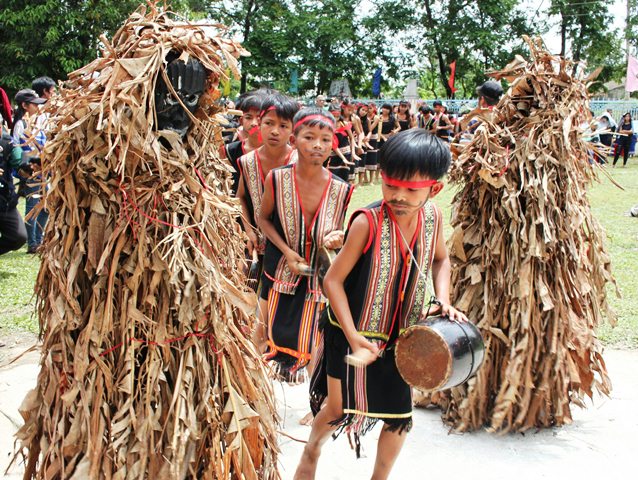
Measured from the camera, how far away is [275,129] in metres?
4.57

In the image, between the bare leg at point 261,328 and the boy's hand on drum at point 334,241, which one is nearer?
the boy's hand on drum at point 334,241

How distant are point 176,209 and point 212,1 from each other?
113 feet

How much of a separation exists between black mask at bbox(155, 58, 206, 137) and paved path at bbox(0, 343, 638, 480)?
5.37ft

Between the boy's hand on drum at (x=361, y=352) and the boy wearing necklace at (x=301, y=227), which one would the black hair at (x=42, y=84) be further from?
the boy's hand on drum at (x=361, y=352)

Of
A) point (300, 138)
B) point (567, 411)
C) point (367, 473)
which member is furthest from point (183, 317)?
point (567, 411)

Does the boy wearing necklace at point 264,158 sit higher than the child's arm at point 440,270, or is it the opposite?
the boy wearing necklace at point 264,158

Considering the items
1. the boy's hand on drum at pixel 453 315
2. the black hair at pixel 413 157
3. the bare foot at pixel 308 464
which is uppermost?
the black hair at pixel 413 157

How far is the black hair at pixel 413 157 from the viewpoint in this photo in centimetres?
274

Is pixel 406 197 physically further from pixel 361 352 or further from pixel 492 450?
pixel 492 450

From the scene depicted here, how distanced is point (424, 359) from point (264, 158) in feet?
7.76

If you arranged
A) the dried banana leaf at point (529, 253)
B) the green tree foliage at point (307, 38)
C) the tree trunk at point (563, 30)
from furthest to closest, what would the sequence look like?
1. the tree trunk at point (563, 30)
2. the green tree foliage at point (307, 38)
3. the dried banana leaf at point (529, 253)

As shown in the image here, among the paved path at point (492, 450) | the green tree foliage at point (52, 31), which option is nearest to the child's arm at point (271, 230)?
the paved path at point (492, 450)


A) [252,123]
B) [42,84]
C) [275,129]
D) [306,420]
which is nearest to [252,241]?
[275,129]

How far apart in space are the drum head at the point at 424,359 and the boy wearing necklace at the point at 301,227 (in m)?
1.35
